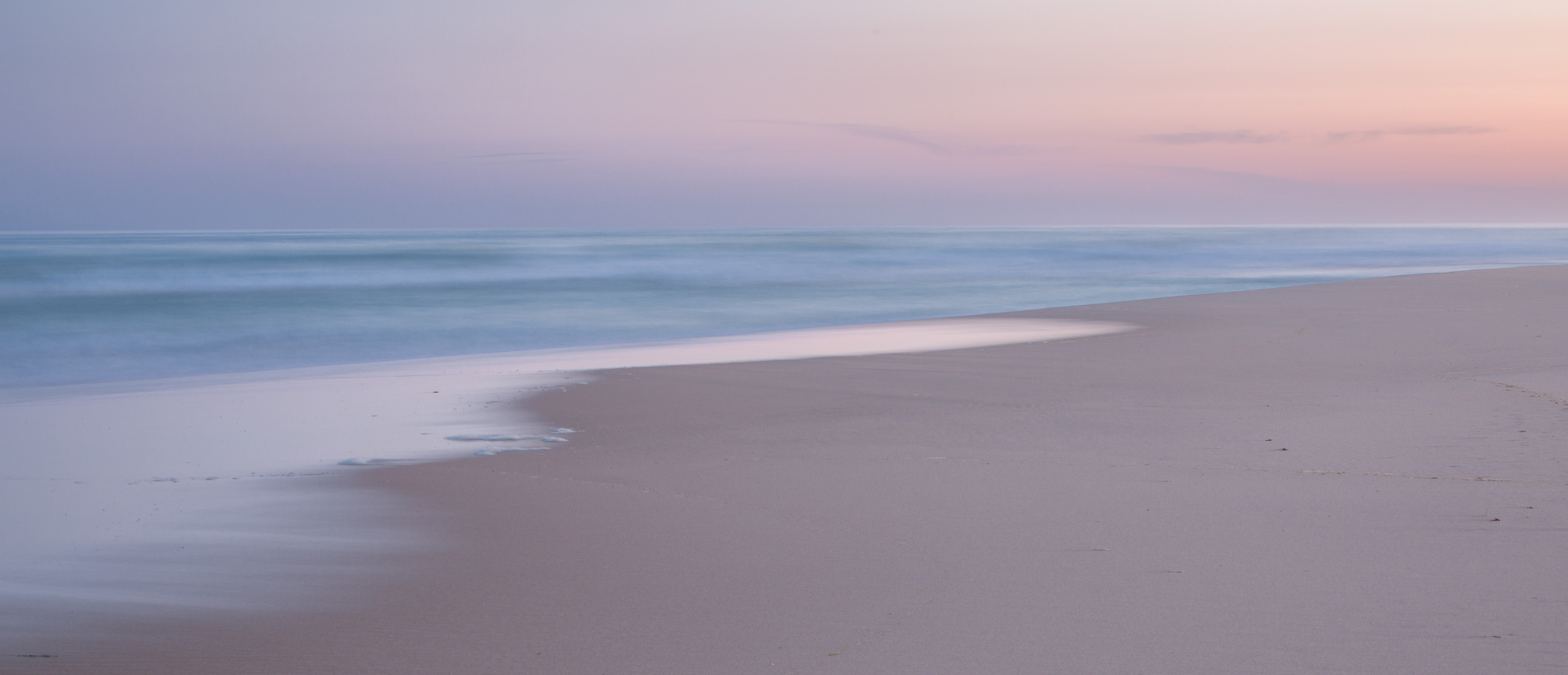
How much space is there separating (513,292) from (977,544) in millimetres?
23594

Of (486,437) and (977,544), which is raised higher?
(486,437)

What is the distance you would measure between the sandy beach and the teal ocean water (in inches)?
326

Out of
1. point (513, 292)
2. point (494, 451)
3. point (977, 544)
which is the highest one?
point (513, 292)

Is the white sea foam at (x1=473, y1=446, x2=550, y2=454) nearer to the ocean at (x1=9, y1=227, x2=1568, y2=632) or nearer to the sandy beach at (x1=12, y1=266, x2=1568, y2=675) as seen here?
the ocean at (x1=9, y1=227, x2=1568, y2=632)

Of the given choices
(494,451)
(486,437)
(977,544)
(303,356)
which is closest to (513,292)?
(303,356)

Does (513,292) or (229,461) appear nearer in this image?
(229,461)

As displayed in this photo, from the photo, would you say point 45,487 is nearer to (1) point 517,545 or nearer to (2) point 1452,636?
(1) point 517,545

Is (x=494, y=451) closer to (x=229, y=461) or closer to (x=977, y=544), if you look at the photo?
(x=229, y=461)

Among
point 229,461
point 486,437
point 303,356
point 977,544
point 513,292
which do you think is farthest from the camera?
point 513,292

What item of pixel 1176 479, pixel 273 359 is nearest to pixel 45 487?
pixel 1176 479

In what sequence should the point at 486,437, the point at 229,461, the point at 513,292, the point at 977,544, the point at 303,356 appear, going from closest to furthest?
the point at 977,544 → the point at 229,461 → the point at 486,437 → the point at 303,356 → the point at 513,292

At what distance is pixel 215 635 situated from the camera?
2725mm

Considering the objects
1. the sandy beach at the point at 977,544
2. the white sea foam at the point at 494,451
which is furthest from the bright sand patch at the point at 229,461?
the sandy beach at the point at 977,544

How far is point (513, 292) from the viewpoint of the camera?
84.9 feet
